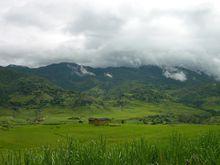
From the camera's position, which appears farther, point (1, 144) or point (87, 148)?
point (1, 144)

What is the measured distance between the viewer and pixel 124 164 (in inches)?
339

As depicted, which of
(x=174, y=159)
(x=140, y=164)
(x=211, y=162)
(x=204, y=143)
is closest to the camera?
(x=211, y=162)

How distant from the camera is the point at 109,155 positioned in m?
8.88

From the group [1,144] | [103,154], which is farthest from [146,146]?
[1,144]

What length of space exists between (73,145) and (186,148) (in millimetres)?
2932

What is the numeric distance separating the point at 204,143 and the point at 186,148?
118 centimetres

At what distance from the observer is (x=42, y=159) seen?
8.48 meters

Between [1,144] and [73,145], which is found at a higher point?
[73,145]

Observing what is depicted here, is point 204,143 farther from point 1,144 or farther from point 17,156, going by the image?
point 1,144

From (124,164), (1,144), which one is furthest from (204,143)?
(1,144)

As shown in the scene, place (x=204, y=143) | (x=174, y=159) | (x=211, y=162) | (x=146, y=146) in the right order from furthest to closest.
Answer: (x=204, y=143) < (x=146, y=146) < (x=174, y=159) < (x=211, y=162)

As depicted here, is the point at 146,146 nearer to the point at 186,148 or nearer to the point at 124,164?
the point at 186,148

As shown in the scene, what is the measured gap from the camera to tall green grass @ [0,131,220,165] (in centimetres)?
853

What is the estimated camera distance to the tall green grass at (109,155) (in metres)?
8.53
